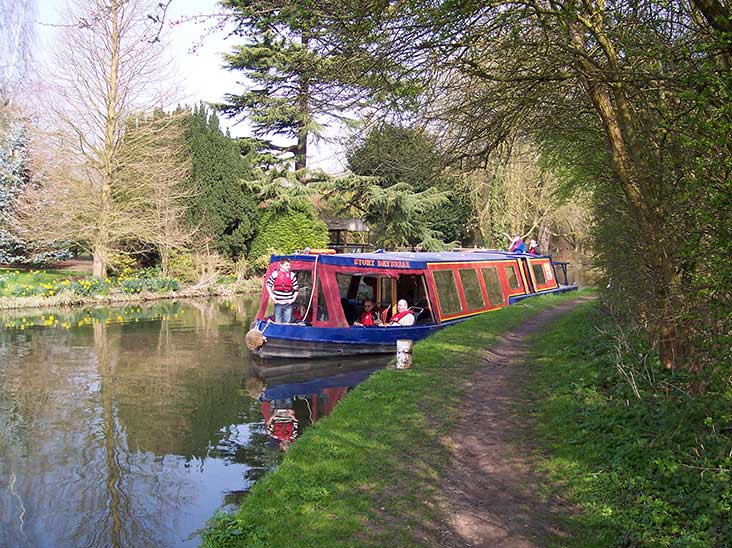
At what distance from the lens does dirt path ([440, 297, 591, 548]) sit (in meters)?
4.21

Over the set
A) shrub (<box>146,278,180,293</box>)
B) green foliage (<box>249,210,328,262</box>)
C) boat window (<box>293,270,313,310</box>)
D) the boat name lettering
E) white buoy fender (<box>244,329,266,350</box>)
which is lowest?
white buoy fender (<box>244,329,266,350</box>)

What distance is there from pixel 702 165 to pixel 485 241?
1087 inches

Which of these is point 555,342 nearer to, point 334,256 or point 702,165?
point 334,256

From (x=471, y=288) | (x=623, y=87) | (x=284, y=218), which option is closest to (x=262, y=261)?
(x=284, y=218)

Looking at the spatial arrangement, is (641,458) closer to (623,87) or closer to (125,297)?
(623,87)

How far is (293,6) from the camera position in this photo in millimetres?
4973

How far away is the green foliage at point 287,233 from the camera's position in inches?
1196

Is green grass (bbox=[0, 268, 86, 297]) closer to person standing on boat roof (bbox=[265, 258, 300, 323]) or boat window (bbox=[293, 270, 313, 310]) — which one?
boat window (bbox=[293, 270, 313, 310])

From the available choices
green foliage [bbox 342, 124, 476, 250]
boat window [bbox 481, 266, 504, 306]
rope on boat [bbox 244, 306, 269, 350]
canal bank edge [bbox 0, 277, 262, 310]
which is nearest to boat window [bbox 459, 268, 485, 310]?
boat window [bbox 481, 266, 504, 306]

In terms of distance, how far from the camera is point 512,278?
19.1m

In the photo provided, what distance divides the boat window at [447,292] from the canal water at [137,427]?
2931 mm

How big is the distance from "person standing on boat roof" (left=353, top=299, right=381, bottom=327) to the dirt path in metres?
5.85

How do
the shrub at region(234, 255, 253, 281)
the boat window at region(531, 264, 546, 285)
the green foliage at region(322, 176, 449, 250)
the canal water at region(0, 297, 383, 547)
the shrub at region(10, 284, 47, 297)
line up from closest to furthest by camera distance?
the canal water at region(0, 297, 383, 547) → the boat window at region(531, 264, 546, 285) → the shrub at region(10, 284, 47, 297) → the shrub at region(234, 255, 253, 281) → the green foliage at region(322, 176, 449, 250)

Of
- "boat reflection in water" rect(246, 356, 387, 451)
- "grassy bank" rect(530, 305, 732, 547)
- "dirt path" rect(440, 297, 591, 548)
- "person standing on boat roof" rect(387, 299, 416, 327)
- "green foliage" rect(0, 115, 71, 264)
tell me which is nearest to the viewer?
"grassy bank" rect(530, 305, 732, 547)
